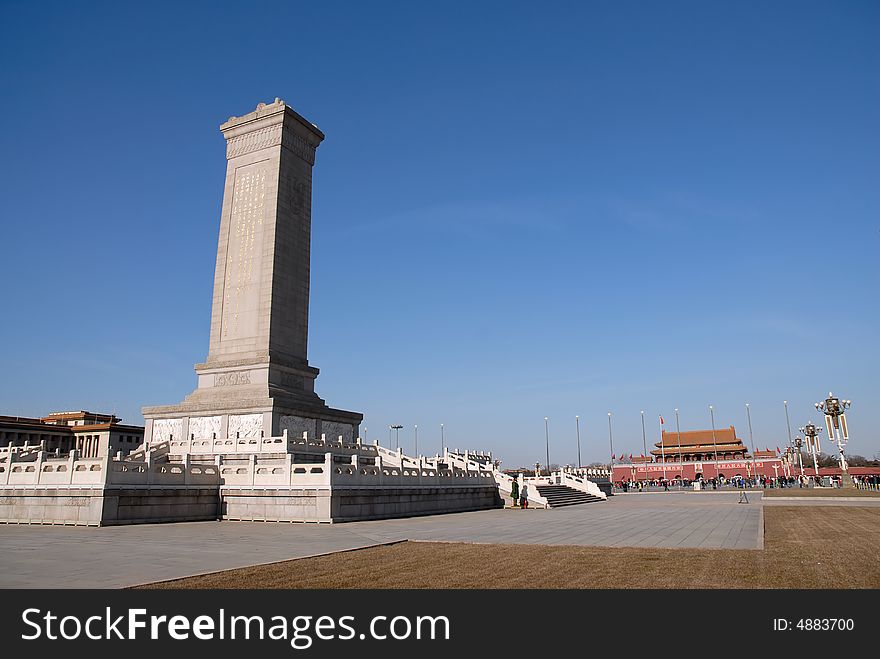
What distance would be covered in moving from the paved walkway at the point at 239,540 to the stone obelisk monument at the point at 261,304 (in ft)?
38.9

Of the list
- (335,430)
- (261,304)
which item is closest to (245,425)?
(335,430)

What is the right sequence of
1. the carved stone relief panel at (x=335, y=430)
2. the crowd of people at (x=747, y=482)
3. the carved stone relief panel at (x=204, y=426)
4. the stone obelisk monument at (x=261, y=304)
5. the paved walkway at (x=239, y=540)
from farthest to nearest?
the crowd of people at (x=747, y=482) < the carved stone relief panel at (x=335, y=430) < the stone obelisk monument at (x=261, y=304) < the carved stone relief panel at (x=204, y=426) < the paved walkway at (x=239, y=540)

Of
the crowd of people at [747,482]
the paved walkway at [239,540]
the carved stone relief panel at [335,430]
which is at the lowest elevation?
the crowd of people at [747,482]

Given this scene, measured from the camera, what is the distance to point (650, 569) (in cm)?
961

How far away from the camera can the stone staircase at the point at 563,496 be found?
107ft

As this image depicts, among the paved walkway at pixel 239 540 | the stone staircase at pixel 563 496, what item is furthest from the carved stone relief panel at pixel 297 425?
the stone staircase at pixel 563 496

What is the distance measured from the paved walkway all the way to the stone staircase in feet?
33.8

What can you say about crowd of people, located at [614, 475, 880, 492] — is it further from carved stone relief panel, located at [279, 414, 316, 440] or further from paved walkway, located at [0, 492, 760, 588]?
paved walkway, located at [0, 492, 760, 588]

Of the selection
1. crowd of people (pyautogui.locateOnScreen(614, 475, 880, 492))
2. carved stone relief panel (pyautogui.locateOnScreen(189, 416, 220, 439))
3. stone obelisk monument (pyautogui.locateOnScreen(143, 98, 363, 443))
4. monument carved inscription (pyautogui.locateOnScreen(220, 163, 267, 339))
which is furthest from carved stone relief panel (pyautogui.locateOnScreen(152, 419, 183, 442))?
crowd of people (pyautogui.locateOnScreen(614, 475, 880, 492))

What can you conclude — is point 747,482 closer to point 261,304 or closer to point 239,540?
point 261,304

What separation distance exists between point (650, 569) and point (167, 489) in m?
15.9

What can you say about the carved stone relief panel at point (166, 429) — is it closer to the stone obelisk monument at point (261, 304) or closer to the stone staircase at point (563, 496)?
the stone obelisk monument at point (261, 304)
